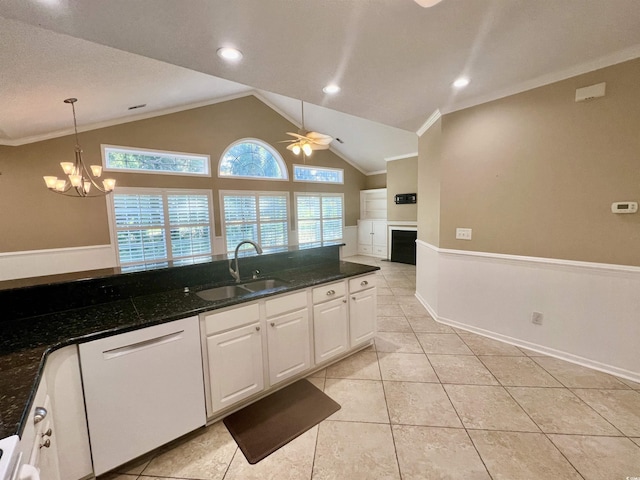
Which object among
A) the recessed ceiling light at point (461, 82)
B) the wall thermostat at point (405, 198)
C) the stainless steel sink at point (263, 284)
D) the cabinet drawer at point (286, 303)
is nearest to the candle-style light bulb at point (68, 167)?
the stainless steel sink at point (263, 284)

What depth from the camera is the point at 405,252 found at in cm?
716

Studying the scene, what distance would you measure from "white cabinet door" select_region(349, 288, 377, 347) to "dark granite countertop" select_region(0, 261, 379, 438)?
536mm

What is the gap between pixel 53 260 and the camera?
4250mm

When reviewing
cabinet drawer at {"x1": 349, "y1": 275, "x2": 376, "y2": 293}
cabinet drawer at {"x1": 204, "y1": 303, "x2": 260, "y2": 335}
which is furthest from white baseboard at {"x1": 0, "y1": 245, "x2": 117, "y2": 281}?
cabinet drawer at {"x1": 349, "y1": 275, "x2": 376, "y2": 293}

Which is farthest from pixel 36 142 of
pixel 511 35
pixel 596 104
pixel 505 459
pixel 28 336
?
pixel 596 104

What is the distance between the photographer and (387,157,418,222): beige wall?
6.84 metres

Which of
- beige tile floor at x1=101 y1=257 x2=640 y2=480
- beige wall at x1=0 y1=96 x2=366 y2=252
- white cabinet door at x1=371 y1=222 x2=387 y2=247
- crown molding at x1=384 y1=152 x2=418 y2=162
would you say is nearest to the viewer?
beige tile floor at x1=101 y1=257 x2=640 y2=480

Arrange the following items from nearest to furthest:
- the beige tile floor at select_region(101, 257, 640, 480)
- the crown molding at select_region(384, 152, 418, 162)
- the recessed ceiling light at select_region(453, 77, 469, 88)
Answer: the beige tile floor at select_region(101, 257, 640, 480) → the recessed ceiling light at select_region(453, 77, 469, 88) → the crown molding at select_region(384, 152, 418, 162)

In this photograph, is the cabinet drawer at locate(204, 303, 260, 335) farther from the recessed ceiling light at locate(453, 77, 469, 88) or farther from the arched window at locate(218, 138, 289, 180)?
the arched window at locate(218, 138, 289, 180)

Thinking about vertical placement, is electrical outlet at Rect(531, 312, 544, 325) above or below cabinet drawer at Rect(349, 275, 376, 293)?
below

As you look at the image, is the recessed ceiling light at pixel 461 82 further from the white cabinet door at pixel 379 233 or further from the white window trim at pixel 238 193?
the white cabinet door at pixel 379 233

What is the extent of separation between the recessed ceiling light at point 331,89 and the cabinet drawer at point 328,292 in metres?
1.82

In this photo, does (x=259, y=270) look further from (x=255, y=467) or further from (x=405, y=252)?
(x=405, y=252)

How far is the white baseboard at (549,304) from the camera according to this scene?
2215 mm
